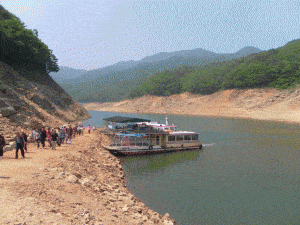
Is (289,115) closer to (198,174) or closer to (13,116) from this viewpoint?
(198,174)

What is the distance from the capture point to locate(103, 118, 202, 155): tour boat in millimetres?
31484

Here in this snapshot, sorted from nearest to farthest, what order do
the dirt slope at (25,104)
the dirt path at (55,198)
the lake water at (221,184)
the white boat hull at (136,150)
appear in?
1. the dirt path at (55,198)
2. the lake water at (221,184)
3. the dirt slope at (25,104)
4. the white boat hull at (136,150)

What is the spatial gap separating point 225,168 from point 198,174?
3.87 metres

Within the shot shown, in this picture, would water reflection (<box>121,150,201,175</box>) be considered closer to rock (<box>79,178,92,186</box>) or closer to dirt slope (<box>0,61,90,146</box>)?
rock (<box>79,178,92,186</box>)

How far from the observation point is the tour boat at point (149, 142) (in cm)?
3148

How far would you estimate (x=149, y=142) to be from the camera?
1352 inches

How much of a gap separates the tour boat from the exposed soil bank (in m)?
52.5

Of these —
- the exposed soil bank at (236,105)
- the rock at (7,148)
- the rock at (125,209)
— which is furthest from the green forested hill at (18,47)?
the exposed soil bank at (236,105)

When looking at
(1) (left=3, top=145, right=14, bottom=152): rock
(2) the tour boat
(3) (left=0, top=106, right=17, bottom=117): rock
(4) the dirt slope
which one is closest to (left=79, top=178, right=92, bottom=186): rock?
(1) (left=3, top=145, right=14, bottom=152): rock

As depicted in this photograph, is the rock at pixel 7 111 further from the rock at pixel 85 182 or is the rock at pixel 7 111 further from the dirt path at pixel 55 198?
the rock at pixel 85 182

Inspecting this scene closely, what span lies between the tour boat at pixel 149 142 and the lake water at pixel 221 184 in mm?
1485

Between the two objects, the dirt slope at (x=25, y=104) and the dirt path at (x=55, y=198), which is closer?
the dirt path at (x=55, y=198)

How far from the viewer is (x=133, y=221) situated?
10.9 m

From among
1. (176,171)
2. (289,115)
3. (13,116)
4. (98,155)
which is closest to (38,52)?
(13,116)
